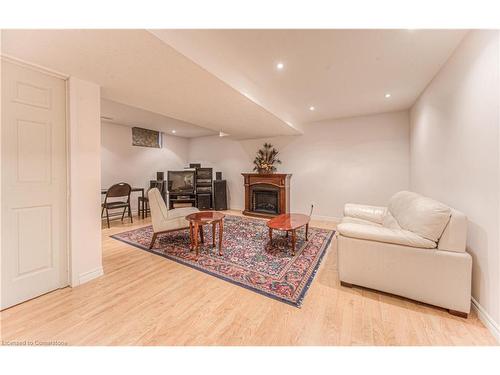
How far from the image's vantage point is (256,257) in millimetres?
2600

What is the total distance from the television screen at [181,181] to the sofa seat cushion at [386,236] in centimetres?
466

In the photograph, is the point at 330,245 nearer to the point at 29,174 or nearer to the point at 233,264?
the point at 233,264

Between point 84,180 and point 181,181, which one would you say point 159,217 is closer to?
point 84,180

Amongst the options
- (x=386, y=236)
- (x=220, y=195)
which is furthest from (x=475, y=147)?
(x=220, y=195)

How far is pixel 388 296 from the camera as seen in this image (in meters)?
1.78

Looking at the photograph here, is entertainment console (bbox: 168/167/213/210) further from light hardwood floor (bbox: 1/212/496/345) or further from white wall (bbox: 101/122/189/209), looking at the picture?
light hardwood floor (bbox: 1/212/496/345)

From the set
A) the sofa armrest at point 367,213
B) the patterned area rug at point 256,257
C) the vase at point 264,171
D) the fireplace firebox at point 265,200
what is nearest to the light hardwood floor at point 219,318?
the patterned area rug at point 256,257

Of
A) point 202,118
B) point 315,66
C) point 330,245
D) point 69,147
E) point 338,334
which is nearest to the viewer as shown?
point 338,334

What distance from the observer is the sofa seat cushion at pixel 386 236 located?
63.0 inches

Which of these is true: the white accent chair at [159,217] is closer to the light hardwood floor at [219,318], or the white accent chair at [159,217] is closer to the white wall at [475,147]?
the light hardwood floor at [219,318]

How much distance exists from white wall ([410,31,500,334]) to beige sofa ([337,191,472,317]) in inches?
5.8

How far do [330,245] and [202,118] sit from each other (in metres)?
3.15

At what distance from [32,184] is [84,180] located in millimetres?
367
